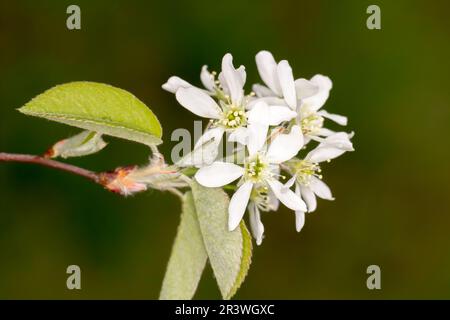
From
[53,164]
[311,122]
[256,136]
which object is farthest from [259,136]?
[53,164]

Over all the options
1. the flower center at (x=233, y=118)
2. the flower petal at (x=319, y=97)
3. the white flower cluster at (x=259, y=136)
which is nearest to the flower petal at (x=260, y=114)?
the white flower cluster at (x=259, y=136)

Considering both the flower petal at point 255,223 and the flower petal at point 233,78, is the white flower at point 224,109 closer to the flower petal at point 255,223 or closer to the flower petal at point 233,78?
the flower petal at point 233,78

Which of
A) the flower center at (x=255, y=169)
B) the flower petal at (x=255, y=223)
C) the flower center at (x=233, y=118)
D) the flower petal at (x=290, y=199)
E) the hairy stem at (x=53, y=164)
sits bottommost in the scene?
the flower petal at (x=255, y=223)

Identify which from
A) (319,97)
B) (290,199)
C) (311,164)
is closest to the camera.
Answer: (290,199)

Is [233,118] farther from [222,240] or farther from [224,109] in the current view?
[222,240]

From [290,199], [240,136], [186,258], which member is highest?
[240,136]

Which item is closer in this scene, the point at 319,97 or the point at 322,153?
the point at 322,153

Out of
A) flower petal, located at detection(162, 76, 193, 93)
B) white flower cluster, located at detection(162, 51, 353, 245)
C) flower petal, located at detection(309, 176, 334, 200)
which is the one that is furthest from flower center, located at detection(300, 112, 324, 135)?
flower petal, located at detection(162, 76, 193, 93)

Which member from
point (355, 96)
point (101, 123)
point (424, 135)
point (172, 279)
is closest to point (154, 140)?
point (101, 123)
